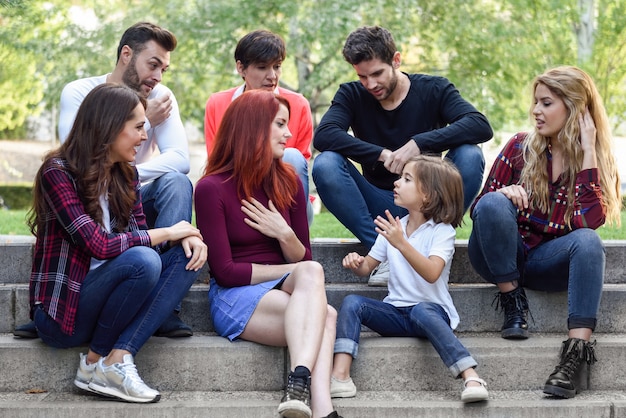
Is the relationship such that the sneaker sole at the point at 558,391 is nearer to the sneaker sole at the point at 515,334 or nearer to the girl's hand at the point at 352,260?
the sneaker sole at the point at 515,334

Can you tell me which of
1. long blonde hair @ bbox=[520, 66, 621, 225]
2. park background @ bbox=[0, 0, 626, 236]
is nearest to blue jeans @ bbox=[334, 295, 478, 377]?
long blonde hair @ bbox=[520, 66, 621, 225]

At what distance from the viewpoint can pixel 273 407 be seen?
373 centimetres

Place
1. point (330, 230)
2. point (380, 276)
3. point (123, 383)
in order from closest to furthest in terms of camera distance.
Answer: point (123, 383) → point (380, 276) → point (330, 230)

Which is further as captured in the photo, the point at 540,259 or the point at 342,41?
the point at 342,41

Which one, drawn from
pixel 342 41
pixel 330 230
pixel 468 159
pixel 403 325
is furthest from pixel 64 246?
pixel 342 41

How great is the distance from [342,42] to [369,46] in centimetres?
866

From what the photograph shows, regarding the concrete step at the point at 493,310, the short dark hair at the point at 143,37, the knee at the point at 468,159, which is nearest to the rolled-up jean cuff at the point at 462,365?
the concrete step at the point at 493,310

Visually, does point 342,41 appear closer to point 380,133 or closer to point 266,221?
point 380,133

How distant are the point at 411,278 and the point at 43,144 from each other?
2693 centimetres

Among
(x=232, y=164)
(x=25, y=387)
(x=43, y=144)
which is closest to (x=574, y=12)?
(x=232, y=164)

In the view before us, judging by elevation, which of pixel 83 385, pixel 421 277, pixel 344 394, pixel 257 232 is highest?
pixel 257 232

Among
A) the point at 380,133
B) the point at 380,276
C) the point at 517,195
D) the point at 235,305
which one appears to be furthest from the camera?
the point at 380,133

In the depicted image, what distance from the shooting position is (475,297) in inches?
176

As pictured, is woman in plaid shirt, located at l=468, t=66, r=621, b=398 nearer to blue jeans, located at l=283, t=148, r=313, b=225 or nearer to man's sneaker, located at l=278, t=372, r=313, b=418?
blue jeans, located at l=283, t=148, r=313, b=225
